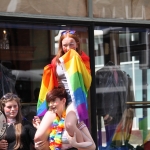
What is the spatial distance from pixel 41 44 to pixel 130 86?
155cm

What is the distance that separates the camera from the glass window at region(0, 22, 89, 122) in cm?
623

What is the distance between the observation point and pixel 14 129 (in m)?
5.47

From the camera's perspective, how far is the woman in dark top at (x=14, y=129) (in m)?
5.40

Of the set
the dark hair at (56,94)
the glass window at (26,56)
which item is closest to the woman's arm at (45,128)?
the dark hair at (56,94)

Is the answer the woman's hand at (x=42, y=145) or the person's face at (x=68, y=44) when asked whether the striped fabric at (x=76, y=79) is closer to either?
the person's face at (x=68, y=44)

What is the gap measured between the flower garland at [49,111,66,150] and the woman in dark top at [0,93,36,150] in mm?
393

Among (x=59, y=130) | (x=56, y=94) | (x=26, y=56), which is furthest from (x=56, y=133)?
(x=26, y=56)

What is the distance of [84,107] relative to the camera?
Result: 5250 millimetres

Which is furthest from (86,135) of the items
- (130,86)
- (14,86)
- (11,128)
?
(130,86)

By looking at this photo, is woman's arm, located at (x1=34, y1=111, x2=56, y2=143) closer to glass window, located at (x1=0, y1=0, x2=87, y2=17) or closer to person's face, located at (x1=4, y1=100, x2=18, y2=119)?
person's face, located at (x1=4, y1=100, x2=18, y2=119)

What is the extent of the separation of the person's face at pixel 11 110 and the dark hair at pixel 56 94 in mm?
468

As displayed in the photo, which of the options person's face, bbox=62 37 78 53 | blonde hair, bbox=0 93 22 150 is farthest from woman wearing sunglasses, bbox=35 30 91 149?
blonde hair, bbox=0 93 22 150

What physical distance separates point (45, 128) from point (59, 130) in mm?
158

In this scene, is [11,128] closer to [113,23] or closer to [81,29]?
[81,29]
